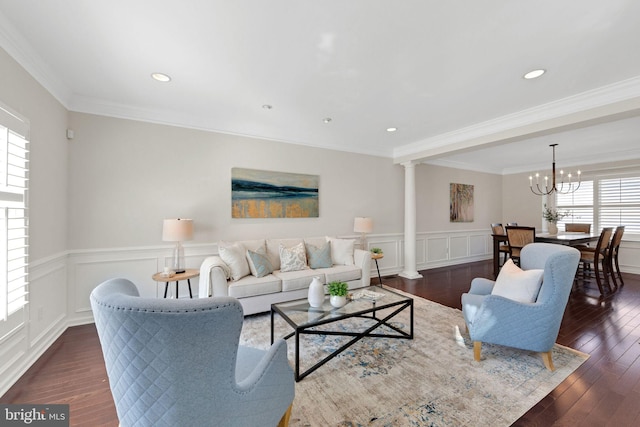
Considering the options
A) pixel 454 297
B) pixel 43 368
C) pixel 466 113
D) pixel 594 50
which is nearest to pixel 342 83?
pixel 466 113

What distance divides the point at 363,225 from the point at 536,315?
2.74 m

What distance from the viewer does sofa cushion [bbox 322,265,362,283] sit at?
12.1 ft

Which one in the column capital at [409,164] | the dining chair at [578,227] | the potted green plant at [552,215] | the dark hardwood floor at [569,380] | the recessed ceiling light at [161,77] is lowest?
the dark hardwood floor at [569,380]

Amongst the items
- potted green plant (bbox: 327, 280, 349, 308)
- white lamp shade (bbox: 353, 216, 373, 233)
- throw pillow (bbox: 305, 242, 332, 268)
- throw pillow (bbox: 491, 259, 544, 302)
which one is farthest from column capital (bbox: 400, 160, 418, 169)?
potted green plant (bbox: 327, 280, 349, 308)

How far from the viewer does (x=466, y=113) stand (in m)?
3.50

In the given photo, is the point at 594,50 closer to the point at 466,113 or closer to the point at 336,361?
the point at 466,113

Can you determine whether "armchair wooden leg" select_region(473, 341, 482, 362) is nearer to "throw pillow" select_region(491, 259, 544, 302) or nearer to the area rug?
the area rug

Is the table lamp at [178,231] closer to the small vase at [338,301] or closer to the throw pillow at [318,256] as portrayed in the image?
the throw pillow at [318,256]

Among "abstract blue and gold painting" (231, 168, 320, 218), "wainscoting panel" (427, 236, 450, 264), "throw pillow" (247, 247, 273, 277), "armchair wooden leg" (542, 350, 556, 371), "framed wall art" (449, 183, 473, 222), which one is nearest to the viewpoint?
"armchair wooden leg" (542, 350, 556, 371)

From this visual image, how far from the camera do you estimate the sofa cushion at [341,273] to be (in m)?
3.68

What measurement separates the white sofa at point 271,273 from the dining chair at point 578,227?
16.9 feet

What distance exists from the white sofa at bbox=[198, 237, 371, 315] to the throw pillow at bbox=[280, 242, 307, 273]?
0.07 ft

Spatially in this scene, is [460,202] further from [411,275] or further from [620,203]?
[620,203]

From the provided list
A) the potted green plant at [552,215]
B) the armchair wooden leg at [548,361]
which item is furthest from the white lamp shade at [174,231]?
the potted green plant at [552,215]
